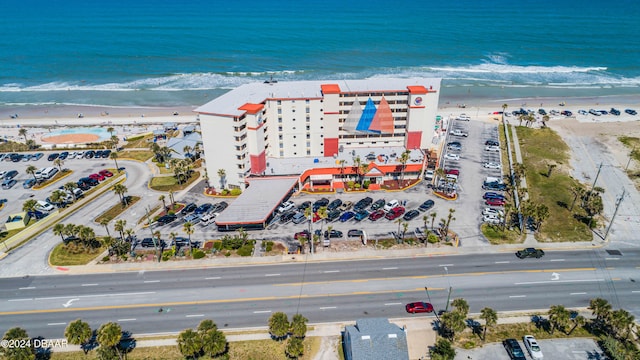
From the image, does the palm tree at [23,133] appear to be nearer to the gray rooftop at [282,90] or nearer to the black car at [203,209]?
the gray rooftop at [282,90]

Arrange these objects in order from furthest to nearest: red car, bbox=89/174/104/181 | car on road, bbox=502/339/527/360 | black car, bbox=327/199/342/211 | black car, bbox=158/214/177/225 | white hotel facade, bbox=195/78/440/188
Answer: red car, bbox=89/174/104/181
white hotel facade, bbox=195/78/440/188
black car, bbox=327/199/342/211
black car, bbox=158/214/177/225
car on road, bbox=502/339/527/360

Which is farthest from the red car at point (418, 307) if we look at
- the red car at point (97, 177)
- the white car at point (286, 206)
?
the red car at point (97, 177)

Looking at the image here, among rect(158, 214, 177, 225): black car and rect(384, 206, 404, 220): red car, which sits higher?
rect(384, 206, 404, 220): red car

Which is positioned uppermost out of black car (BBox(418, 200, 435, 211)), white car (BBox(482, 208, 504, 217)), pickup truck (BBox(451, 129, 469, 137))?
pickup truck (BBox(451, 129, 469, 137))

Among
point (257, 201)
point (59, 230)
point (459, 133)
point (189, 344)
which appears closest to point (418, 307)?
point (189, 344)

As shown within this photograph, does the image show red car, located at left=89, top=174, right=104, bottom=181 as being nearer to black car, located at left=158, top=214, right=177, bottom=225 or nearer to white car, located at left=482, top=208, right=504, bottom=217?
black car, located at left=158, top=214, right=177, bottom=225

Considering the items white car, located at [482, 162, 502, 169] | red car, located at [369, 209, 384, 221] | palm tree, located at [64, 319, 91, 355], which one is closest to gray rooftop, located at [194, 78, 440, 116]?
white car, located at [482, 162, 502, 169]

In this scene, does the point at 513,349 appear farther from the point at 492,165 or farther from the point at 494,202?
the point at 492,165

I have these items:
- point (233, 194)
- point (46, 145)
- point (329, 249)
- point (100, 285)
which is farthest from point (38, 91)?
point (329, 249)
